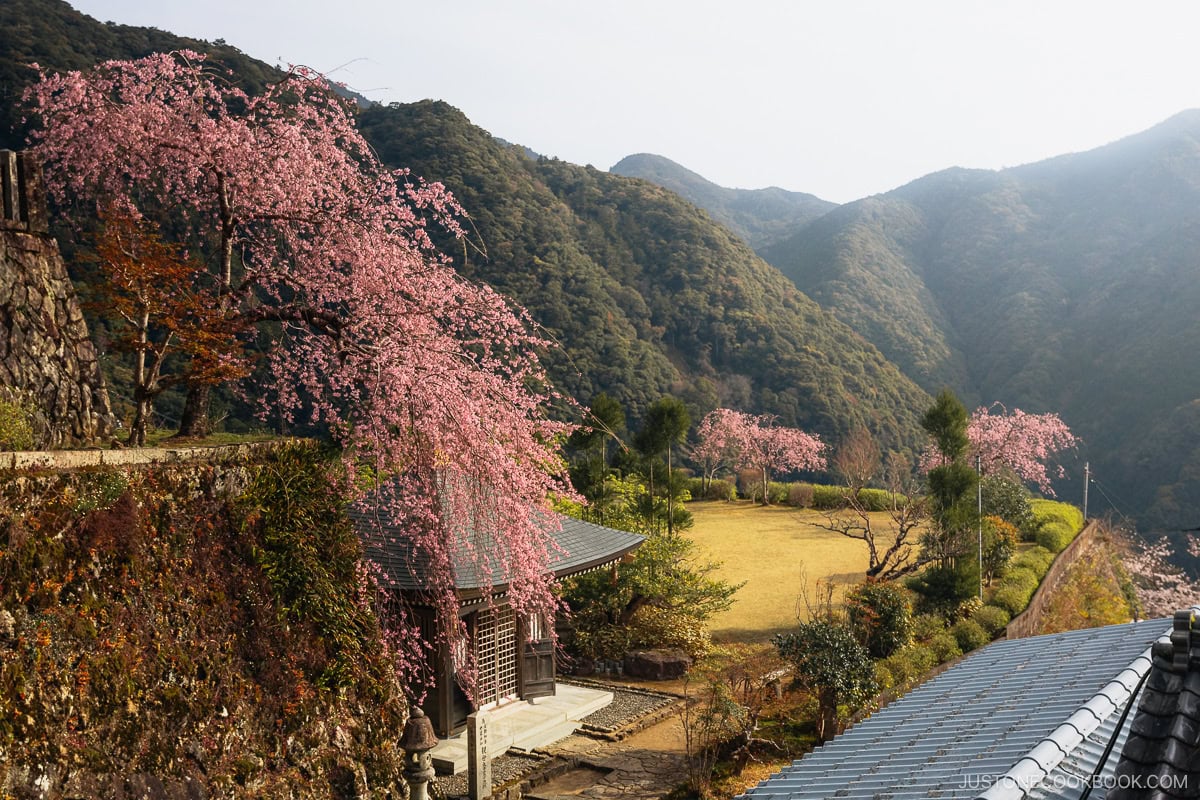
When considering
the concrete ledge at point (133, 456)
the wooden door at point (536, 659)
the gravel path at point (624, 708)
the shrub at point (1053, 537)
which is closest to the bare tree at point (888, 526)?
the shrub at point (1053, 537)

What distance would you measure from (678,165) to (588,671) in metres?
108

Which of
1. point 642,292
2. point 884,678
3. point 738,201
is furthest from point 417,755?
point 738,201

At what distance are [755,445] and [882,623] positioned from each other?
77.8 feet

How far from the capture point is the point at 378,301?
303 inches

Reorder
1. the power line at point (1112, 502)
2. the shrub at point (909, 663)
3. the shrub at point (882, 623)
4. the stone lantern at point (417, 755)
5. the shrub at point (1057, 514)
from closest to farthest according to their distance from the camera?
1. the stone lantern at point (417, 755)
2. the shrub at point (909, 663)
3. the shrub at point (882, 623)
4. the shrub at point (1057, 514)
5. the power line at point (1112, 502)

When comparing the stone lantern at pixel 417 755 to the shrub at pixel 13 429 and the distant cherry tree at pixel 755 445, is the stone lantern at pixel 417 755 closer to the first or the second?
the shrub at pixel 13 429

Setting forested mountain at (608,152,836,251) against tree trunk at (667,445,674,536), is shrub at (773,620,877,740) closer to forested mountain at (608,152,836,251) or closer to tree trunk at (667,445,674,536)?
tree trunk at (667,445,674,536)

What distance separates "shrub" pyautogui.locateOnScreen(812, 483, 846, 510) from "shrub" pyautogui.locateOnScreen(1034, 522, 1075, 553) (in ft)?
24.2

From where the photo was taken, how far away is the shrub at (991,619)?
605 inches

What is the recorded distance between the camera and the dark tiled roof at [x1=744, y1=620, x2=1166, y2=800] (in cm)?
411

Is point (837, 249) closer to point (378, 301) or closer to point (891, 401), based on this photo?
point (891, 401)

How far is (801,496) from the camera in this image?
31.5 metres

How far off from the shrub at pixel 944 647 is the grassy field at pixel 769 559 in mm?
2798

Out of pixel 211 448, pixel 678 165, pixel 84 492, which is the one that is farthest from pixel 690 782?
pixel 678 165
